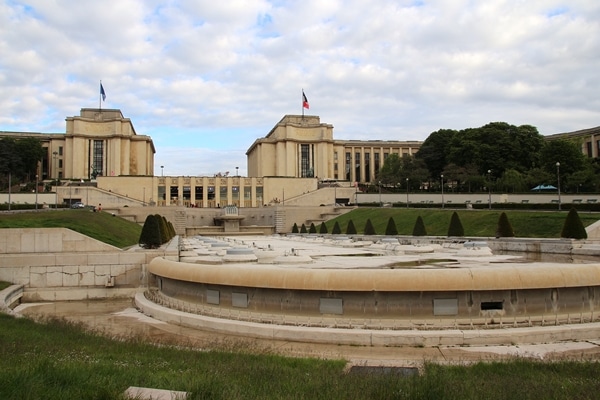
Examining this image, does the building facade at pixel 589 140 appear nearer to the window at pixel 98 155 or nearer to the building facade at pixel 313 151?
the building facade at pixel 313 151

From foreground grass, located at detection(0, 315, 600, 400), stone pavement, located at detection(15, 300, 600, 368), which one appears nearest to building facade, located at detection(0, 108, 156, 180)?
stone pavement, located at detection(15, 300, 600, 368)

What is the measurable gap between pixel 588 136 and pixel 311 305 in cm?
9339

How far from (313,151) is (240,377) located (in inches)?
4162

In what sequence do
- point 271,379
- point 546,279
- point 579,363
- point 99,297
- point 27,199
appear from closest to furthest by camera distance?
point 271,379 → point 579,363 → point 546,279 → point 99,297 → point 27,199

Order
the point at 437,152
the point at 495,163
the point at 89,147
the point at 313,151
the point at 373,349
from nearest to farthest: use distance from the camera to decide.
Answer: the point at 373,349 → the point at 495,163 → the point at 437,152 → the point at 89,147 → the point at 313,151

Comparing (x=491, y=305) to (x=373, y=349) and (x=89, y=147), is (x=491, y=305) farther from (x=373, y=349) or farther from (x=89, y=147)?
(x=89, y=147)

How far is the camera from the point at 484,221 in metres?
38.3

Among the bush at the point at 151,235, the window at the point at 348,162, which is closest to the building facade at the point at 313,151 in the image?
the window at the point at 348,162

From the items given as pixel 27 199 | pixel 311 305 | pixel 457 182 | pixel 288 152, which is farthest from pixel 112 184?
pixel 311 305

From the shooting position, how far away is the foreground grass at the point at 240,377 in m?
5.17

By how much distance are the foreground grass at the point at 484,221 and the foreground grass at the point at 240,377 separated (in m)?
26.2

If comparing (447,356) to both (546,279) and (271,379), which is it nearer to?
(546,279)

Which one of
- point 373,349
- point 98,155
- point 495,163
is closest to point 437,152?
point 495,163

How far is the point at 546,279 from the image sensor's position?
434 inches
